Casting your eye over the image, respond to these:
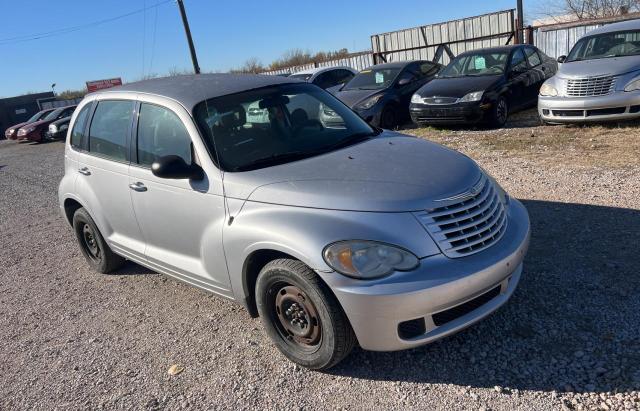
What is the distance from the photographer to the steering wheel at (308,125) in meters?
3.98

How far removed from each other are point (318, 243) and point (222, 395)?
3.72ft

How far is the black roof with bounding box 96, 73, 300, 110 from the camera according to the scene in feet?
12.9

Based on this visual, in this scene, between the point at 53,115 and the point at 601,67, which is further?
the point at 53,115

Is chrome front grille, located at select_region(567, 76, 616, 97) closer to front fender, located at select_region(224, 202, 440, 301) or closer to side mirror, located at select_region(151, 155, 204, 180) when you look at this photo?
front fender, located at select_region(224, 202, 440, 301)

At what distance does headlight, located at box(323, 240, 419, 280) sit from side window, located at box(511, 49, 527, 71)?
8.89 metres

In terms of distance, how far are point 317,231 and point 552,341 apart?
1605mm

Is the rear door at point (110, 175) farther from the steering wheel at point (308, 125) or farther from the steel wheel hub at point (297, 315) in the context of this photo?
the steel wheel hub at point (297, 315)

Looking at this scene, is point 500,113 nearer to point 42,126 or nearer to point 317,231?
point 317,231

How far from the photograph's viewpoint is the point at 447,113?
987cm

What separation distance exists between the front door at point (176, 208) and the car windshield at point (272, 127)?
173 mm

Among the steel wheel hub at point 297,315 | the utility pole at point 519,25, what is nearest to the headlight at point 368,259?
the steel wheel hub at point 297,315

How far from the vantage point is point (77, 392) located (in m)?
3.36

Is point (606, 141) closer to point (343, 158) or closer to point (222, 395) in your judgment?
point (343, 158)

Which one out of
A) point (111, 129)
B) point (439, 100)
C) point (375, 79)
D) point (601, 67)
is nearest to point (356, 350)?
point (111, 129)
